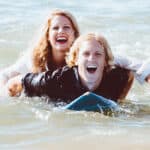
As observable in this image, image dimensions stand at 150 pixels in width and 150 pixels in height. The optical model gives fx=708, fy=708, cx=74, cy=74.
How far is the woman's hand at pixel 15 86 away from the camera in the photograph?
5625 millimetres

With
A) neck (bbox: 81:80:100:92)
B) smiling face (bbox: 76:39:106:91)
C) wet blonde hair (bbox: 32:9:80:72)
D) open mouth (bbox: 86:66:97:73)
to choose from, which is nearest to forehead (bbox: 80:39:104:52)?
smiling face (bbox: 76:39:106:91)

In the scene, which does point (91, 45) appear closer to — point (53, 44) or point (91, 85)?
point (91, 85)

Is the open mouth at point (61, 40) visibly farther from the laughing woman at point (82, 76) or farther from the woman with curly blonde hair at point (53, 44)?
the laughing woman at point (82, 76)

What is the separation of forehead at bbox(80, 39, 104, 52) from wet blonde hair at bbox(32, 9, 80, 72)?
1.55ft

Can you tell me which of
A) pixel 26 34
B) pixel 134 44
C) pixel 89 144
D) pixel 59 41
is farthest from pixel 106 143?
pixel 26 34

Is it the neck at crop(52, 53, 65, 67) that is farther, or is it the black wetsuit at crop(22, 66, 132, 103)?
the neck at crop(52, 53, 65, 67)

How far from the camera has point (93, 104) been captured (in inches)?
214

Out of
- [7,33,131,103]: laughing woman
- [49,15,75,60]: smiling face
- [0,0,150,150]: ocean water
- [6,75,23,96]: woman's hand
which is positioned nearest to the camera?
[0,0,150,150]: ocean water

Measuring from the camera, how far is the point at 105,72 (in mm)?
5594

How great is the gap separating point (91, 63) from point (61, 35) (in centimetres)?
53

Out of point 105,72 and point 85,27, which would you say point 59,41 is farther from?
point 85,27

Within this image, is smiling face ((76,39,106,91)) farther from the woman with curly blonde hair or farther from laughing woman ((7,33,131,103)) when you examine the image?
the woman with curly blonde hair

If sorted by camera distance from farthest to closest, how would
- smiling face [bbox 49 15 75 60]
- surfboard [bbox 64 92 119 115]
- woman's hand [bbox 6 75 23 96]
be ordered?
smiling face [bbox 49 15 75 60]
woman's hand [bbox 6 75 23 96]
surfboard [bbox 64 92 119 115]

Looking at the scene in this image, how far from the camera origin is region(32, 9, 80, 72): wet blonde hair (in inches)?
233
